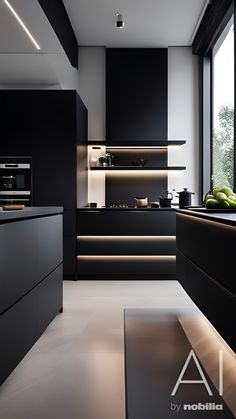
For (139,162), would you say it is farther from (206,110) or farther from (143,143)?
(206,110)

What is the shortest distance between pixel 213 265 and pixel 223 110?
→ 4.06 meters

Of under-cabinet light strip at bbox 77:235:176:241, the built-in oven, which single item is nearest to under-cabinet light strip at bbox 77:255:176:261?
under-cabinet light strip at bbox 77:235:176:241

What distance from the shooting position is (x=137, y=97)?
6.69m

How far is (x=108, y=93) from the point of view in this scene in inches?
264

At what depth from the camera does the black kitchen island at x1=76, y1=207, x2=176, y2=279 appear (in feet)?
19.1

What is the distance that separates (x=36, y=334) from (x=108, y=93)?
4614 mm

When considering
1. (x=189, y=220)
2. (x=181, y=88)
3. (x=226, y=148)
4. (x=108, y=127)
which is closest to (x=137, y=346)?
(x=189, y=220)

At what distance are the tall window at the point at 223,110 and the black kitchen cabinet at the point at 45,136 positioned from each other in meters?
1.87

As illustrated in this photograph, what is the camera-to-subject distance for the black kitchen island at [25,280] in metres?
2.27

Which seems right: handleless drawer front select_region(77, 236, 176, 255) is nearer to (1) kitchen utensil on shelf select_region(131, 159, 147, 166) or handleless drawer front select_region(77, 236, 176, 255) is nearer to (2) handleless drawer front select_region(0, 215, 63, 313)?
(1) kitchen utensil on shelf select_region(131, 159, 147, 166)

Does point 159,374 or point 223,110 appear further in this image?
point 223,110

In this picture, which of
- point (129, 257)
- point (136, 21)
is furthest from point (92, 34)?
point (129, 257)

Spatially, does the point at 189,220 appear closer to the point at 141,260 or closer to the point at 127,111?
the point at 141,260

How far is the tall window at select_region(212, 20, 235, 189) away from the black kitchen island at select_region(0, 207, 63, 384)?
8.46 feet
